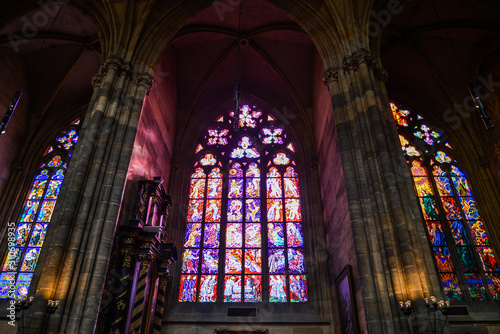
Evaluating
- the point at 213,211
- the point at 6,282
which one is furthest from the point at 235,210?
the point at 6,282

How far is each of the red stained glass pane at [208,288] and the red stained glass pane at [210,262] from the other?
238 millimetres

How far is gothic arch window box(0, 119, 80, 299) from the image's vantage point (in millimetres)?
13797

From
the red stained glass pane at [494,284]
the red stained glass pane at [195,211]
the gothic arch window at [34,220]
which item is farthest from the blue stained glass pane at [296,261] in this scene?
the gothic arch window at [34,220]

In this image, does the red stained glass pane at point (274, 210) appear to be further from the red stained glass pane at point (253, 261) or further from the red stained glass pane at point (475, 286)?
the red stained glass pane at point (475, 286)

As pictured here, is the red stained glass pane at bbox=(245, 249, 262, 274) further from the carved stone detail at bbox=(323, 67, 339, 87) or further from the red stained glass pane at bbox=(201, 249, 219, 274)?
the carved stone detail at bbox=(323, 67, 339, 87)

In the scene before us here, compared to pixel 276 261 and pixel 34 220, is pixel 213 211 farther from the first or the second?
pixel 34 220

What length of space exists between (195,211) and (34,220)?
6732mm

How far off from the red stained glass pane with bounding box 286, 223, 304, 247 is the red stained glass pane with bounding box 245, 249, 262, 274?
1.41 metres

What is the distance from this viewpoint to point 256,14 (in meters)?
16.0

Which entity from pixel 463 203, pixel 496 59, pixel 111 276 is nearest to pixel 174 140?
pixel 111 276

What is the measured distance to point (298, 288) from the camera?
14.1m

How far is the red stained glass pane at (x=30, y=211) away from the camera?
1527cm

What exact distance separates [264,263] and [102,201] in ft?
23.9

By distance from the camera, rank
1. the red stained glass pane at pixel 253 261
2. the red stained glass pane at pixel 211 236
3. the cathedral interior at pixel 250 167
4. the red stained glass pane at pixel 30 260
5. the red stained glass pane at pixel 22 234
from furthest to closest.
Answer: the red stained glass pane at pixel 211 236
the red stained glass pane at pixel 22 234
the red stained glass pane at pixel 253 261
the red stained glass pane at pixel 30 260
the cathedral interior at pixel 250 167
